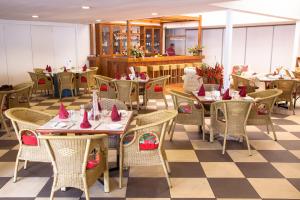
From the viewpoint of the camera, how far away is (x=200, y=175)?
360 cm

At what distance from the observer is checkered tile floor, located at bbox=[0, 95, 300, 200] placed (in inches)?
124

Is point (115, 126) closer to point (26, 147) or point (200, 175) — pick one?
point (26, 147)

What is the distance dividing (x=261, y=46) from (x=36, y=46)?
347 inches

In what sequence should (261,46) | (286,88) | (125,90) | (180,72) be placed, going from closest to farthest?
(125,90) → (286,88) → (180,72) → (261,46)

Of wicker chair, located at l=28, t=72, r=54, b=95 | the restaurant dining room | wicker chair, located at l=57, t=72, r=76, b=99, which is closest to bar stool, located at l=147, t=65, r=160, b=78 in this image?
the restaurant dining room

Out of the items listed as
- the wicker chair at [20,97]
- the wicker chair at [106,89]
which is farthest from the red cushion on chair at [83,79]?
the wicker chair at [20,97]

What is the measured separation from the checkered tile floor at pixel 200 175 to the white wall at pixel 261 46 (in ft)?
25.1

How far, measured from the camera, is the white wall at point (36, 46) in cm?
968

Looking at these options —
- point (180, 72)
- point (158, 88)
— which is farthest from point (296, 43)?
point (158, 88)

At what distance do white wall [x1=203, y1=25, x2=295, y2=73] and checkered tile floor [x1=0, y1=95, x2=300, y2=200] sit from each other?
25.1 feet

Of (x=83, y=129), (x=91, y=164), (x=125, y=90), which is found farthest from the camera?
(x=125, y=90)

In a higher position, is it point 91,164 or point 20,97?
point 20,97

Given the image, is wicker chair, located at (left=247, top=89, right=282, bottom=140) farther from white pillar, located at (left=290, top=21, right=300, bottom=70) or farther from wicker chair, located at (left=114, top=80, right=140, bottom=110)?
white pillar, located at (left=290, top=21, right=300, bottom=70)

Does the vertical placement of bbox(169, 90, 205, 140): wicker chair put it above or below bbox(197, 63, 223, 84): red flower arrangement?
below
